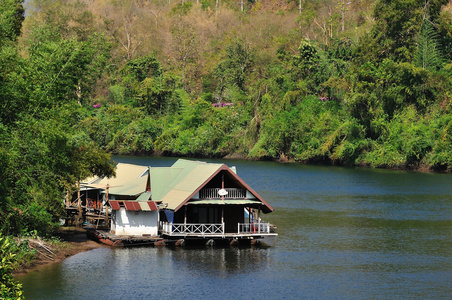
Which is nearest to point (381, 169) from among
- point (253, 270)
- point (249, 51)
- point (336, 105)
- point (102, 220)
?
point (336, 105)

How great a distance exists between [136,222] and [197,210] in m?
4.29

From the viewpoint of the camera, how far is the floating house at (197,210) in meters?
47.4

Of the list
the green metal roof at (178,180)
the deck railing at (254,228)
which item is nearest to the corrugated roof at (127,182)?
the green metal roof at (178,180)

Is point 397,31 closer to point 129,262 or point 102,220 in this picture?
point 102,220

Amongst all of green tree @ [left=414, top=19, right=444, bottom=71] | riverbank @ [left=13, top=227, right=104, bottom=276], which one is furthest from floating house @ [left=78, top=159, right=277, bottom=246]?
green tree @ [left=414, top=19, right=444, bottom=71]

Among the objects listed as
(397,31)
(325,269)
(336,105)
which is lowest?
(325,269)

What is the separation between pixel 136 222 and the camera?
159ft

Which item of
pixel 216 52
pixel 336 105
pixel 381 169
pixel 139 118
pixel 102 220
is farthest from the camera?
pixel 216 52

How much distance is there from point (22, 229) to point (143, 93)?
93076mm

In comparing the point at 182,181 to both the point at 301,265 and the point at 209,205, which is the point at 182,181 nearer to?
the point at 209,205

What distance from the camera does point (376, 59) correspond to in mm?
109000

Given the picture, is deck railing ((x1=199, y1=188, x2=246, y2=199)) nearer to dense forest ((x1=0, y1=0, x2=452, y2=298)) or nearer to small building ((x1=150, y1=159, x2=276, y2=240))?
small building ((x1=150, y1=159, x2=276, y2=240))

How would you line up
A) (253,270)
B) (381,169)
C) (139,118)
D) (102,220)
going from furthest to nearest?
(139,118), (381,169), (102,220), (253,270)

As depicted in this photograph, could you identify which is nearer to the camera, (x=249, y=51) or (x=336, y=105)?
(x=336, y=105)
